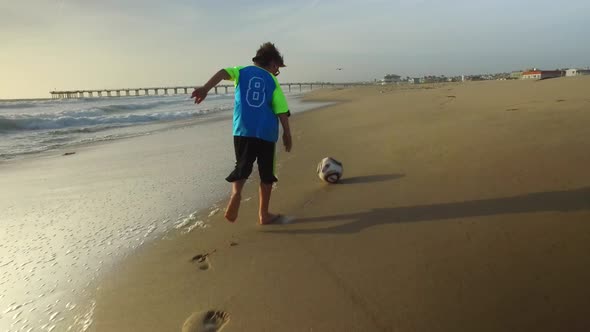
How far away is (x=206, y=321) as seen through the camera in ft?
5.91

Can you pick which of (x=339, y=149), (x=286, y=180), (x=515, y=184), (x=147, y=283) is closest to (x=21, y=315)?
(x=147, y=283)

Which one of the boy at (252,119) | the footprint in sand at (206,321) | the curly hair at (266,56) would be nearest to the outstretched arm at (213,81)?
the boy at (252,119)

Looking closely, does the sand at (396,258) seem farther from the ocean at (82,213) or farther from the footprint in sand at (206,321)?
the ocean at (82,213)

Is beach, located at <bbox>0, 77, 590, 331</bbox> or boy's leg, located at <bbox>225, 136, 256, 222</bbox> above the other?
boy's leg, located at <bbox>225, 136, 256, 222</bbox>

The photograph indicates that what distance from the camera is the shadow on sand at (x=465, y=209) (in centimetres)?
262

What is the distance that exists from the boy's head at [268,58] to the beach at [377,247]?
1267 mm

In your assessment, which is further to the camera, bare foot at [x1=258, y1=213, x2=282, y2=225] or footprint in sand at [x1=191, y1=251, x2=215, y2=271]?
bare foot at [x1=258, y1=213, x2=282, y2=225]

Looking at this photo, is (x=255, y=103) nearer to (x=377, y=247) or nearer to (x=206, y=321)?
(x=377, y=247)

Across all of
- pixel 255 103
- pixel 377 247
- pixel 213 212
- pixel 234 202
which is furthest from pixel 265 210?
pixel 377 247

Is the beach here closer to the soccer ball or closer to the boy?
the soccer ball

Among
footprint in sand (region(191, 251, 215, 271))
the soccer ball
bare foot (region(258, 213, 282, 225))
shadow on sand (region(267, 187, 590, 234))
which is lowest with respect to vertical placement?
footprint in sand (region(191, 251, 215, 271))

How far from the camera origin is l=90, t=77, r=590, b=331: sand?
167 cm

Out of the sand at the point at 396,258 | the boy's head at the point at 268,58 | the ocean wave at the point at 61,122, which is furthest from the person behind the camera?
the ocean wave at the point at 61,122

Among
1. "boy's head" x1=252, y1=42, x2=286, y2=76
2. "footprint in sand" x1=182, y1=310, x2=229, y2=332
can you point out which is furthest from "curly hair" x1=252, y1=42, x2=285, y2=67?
"footprint in sand" x1=182, y1=310, x2=229, y2=332
